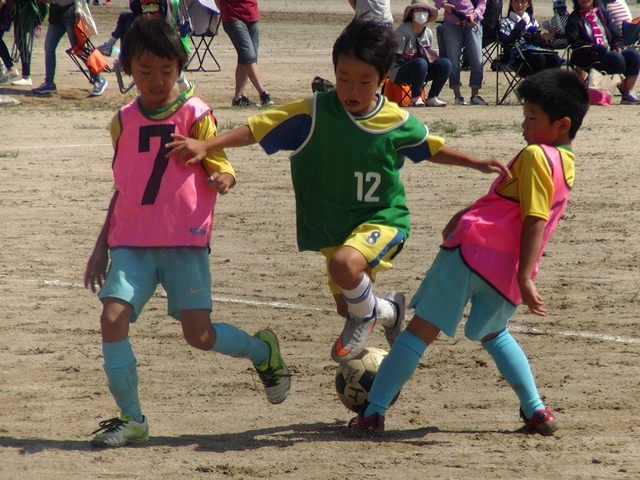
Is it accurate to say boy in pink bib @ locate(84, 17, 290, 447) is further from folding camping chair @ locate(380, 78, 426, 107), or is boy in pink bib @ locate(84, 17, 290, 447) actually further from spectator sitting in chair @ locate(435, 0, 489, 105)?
spectator sitting in chair @ locate(435, 0, 489, 105)

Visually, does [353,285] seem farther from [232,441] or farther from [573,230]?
[573,230]

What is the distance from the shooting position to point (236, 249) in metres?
7.18

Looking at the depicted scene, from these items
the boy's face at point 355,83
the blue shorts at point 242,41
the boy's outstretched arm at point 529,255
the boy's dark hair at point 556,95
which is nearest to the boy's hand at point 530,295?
the boy's outstretched arm at point 529,255

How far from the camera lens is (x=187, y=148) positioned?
3.90 metres

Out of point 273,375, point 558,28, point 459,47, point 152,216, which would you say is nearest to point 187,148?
point 152,216

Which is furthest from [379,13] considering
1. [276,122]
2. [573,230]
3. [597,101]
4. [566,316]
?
[276,122]

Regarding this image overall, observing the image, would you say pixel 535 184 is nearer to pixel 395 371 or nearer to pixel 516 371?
pixel 516 371

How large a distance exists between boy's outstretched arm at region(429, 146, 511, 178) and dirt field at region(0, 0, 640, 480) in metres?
1.14

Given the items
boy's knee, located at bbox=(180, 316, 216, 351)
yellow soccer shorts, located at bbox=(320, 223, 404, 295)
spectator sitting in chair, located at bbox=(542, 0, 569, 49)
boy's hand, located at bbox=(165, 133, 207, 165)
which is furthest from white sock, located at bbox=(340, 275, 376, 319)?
spectator sitting in chair, located at bbox=(542, 0, 569, 49)

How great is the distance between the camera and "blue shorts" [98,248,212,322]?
3943 mm

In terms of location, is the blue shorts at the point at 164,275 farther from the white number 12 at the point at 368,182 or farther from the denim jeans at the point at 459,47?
the denim jeans at the point at 459,47

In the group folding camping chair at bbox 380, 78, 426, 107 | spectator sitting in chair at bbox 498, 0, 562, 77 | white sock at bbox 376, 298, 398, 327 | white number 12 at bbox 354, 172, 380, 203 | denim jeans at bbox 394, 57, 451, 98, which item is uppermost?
white number 12 at bbox 354, 172, 380, 203

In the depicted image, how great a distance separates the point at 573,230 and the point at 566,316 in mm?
2002

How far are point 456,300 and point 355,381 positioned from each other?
0.74 meters
